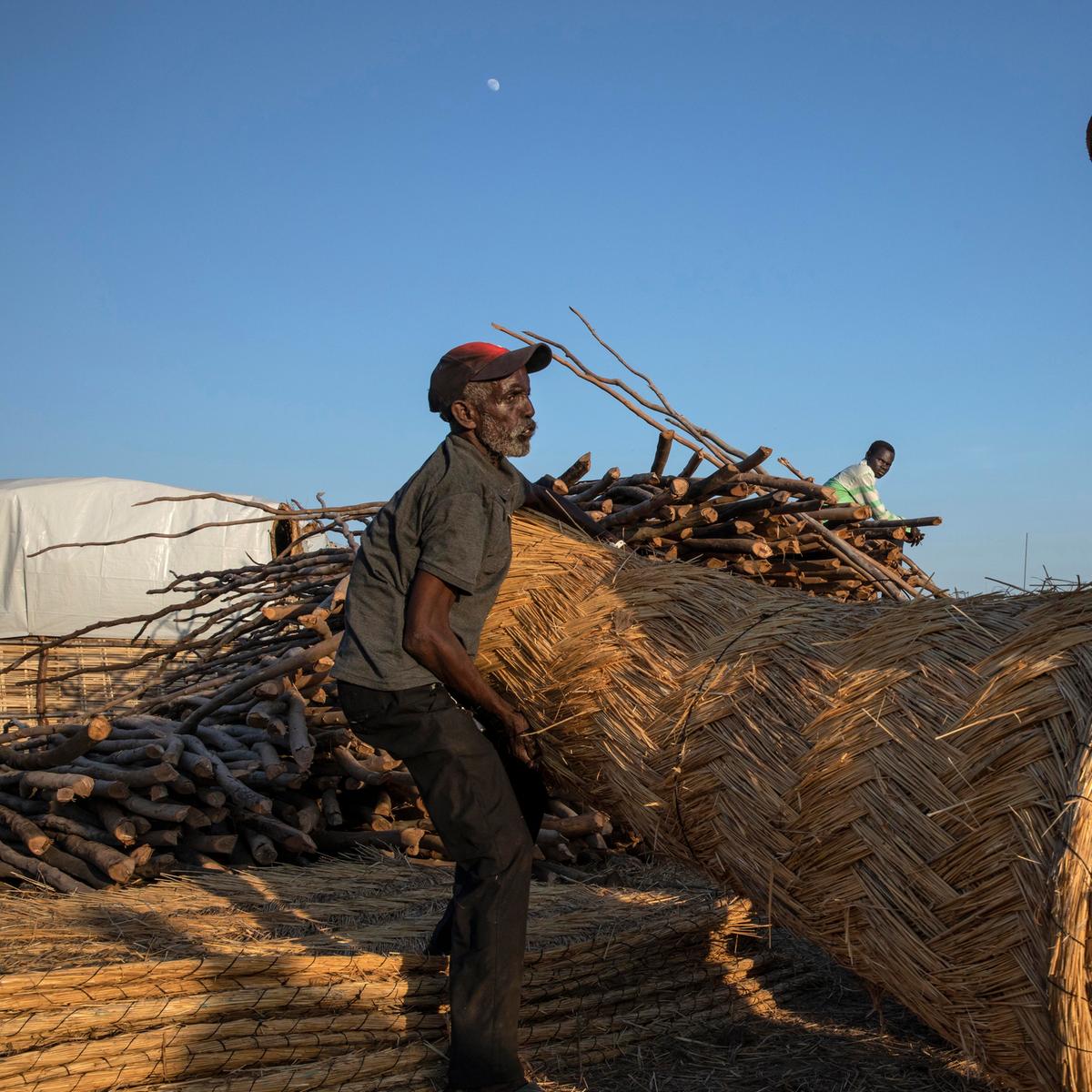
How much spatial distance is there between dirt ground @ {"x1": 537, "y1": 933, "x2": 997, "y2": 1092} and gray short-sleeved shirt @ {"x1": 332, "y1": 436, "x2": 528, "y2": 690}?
1.34 metres

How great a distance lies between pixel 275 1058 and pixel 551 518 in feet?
5.67

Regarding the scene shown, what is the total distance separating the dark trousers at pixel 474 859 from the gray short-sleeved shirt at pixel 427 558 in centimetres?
10

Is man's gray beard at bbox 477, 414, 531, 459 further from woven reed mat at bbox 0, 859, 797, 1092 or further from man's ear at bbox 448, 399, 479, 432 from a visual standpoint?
woven reed mat at bbox 0, 859, 797, 1092

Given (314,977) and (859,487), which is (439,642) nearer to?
(314,977)

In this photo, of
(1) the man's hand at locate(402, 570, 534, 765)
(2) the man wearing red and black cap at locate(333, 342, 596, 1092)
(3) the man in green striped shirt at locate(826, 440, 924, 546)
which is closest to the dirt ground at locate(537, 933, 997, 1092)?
(2) the man wearing red and black cap at locate(333, 342, 596, 1092)

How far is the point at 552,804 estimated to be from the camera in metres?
5.46

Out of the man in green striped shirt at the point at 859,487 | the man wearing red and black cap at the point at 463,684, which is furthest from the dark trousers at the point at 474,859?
the man in green striped shirt at the point at 859,487

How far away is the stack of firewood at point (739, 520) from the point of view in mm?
4746

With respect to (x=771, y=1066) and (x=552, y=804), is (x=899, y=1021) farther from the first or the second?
(x=552, y=804)

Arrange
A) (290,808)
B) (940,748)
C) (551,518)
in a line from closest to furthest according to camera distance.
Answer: (940,748), (551,518), (290,808)

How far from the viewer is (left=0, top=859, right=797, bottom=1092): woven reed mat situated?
2.68 metres

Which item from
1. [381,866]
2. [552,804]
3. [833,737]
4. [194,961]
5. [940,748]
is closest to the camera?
[940,748]

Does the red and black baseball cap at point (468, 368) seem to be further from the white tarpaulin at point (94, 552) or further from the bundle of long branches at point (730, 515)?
the white tarpaulin at point (94, 552)

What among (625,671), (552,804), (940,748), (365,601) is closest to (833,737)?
(940,748)
